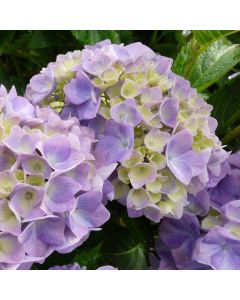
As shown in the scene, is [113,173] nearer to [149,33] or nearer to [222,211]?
[222,211]

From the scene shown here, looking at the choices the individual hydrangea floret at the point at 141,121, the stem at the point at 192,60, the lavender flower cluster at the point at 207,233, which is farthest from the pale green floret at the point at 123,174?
the stem at the point at 192,60

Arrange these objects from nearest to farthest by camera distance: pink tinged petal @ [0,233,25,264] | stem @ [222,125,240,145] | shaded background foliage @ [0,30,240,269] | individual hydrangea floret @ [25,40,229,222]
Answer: pink tinged petal @ [0,233,25,264] < individual hydrangea floret @ [25,40,229,222] < shaded background foliage @ [0,30,240,269] < stem @ [222,125,240,145]

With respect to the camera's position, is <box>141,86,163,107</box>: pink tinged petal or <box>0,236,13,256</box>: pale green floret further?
<box>141,86,163,107</box>: pink tinged petal

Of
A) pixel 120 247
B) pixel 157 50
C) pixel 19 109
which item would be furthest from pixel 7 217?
pixel 157 50

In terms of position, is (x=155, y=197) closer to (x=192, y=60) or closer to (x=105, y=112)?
(x=105, y=112)

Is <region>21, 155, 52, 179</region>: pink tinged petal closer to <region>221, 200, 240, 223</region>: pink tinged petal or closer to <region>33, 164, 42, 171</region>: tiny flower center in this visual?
<region>33, 164, 42, 171</region>: tiny flower center

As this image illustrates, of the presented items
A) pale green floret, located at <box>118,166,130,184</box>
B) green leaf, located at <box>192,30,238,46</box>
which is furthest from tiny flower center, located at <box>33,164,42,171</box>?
green leaf, located at <box>192,30,238,46</box>
